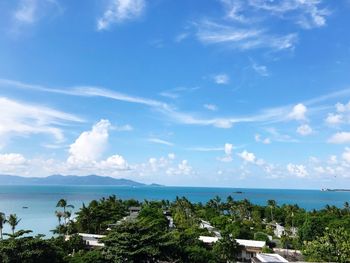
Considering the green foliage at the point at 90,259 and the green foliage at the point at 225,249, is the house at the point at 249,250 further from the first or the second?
the green foliage at the point at 90,259

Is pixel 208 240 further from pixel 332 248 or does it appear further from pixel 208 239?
pixel 332 248

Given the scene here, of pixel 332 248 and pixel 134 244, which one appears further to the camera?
pixel 134 244

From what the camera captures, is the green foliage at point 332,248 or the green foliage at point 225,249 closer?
the green foliage at point 332,248

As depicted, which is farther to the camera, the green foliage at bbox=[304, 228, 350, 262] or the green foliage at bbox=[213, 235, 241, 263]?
the green foliage at bbox=[213, 235, 241, 263]

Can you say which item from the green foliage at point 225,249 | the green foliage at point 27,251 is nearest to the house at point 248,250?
the green foliage at point 225,249

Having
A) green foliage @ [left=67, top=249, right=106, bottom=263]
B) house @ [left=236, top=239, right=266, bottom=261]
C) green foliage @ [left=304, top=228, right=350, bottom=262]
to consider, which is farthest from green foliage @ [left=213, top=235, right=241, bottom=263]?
green foliage @ [left=67, top=249, right=106, bottom=263]

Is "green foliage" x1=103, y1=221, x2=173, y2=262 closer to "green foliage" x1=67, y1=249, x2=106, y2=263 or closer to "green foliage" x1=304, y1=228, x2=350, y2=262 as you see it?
"green foliage" x1=67, y1=249, x2=106, y2=263

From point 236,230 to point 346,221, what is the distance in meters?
25.7

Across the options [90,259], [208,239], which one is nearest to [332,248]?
[90,259]

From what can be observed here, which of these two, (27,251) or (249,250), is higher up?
(27,251)

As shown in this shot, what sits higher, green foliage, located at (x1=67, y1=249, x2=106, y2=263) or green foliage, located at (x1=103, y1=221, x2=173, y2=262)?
green foliage, located at (x1=103, y1=221, x2=173, y2=262)

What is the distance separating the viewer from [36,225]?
419 ft

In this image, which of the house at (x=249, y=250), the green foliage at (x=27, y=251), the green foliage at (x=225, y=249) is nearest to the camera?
the green foliage at (x=27, y=251)

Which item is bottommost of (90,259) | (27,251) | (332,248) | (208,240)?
(208,240)
